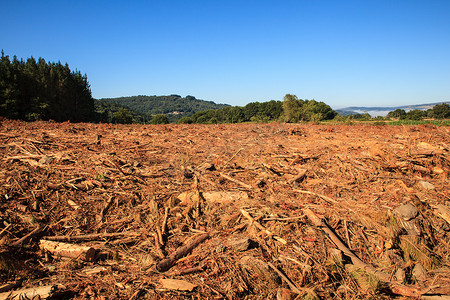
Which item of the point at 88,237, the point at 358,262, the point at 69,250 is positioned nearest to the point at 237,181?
the point at 358,262

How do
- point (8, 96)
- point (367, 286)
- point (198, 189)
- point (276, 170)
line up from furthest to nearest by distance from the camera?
point (8, 96) < point (276, 170) < point (198, 189) < point (367, 286)

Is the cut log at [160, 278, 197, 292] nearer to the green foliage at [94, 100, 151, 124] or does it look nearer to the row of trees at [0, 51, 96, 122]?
the row of trees at [0, 51, 96, 122]

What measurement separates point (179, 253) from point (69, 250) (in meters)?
1.44

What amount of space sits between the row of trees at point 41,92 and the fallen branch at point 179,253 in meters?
33.8

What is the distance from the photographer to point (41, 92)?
31.7 meters

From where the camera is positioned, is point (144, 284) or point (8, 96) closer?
point (144, 284)

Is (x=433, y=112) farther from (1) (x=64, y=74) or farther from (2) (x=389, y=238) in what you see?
(1) (x=64, y=74)

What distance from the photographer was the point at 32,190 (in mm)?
4000

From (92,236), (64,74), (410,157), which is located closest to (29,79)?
(64,74)

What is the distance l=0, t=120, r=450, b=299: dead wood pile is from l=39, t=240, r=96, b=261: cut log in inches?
0.6

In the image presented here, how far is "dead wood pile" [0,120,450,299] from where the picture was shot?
2.69 meters

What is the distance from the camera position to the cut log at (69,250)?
2.94 meters

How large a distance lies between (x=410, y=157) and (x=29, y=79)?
40.6m

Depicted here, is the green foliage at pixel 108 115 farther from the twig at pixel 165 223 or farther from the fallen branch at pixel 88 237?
the fallen branch at pixel 88 237
